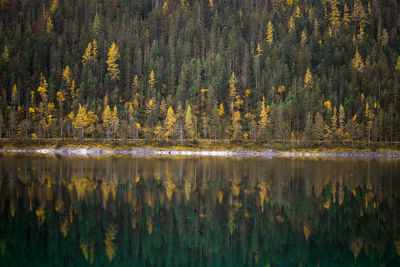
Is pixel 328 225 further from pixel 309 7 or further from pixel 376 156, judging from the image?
pixel 309 7

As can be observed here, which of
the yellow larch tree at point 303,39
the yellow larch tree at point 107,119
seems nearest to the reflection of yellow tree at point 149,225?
the yellow larch tree at point 107,119

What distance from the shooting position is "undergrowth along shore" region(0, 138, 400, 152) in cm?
9894

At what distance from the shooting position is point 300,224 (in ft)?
75.0

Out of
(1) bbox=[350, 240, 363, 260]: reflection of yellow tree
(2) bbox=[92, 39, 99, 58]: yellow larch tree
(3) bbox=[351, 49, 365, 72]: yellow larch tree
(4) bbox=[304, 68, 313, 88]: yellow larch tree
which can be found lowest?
(1) bbox=[350, 240, 363, 260]: reflection of yellow tree

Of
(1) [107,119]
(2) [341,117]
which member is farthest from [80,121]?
(2) [341,117]

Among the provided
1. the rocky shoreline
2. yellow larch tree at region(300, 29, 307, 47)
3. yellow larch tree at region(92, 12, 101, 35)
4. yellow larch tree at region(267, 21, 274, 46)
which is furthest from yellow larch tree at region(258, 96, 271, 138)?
yellow larch tree at region(92, 12, 101, 35)

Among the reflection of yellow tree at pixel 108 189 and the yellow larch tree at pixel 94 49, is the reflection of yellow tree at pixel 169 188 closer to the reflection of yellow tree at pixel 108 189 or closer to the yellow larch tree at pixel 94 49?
the reflection of yellow tree at pixel 108 189

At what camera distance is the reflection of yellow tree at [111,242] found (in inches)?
684

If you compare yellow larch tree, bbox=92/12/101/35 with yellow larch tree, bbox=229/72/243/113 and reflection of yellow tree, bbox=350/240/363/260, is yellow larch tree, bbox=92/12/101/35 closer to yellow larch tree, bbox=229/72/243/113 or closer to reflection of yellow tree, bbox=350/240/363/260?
yellow larch tree, bbox=229/72/243/113

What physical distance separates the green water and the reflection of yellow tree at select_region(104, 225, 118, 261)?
0.04 meters

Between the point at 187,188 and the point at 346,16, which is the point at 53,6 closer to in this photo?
the point at 346,16

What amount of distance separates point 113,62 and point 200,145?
57395 mm

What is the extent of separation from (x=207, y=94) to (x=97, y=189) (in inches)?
3766

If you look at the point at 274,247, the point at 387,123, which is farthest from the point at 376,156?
the point at 274,247
